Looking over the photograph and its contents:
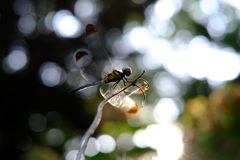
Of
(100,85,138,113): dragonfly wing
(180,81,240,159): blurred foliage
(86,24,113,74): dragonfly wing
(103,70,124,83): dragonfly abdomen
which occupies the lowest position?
(100,85,138,113): dragonfly wing

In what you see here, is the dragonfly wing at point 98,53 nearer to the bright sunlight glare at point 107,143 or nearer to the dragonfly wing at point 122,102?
the dragonfly wing at point 122,102

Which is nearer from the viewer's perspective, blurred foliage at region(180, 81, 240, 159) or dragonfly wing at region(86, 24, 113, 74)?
dragonfly wing at region(86, 24, 113, 74)

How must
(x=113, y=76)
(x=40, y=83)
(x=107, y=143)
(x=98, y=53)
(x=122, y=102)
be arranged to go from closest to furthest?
(x=122, y=102), (x=113, y=76), (x=98, y=53), (x=107, y=143), (x=40, y=83)

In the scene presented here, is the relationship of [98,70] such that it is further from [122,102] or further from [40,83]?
[40,83]

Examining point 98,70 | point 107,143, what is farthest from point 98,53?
point 107,143

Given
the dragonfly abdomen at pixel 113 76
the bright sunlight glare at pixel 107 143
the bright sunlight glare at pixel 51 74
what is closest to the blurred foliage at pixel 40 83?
the bright sunlight glare at pixel 51 74

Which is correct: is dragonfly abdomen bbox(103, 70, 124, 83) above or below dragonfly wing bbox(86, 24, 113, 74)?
below

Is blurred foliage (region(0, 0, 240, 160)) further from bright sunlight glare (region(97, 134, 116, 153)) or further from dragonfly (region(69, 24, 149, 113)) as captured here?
dragonfly (region(69, 24, 149, 113))

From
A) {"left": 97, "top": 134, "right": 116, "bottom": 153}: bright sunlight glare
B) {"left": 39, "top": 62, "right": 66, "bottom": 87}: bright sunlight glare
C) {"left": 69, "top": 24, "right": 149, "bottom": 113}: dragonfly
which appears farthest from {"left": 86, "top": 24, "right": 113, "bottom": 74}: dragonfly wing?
{"left": 39, "top": 62, "right": 66, "bottom": 87}: bright sunlight glare
